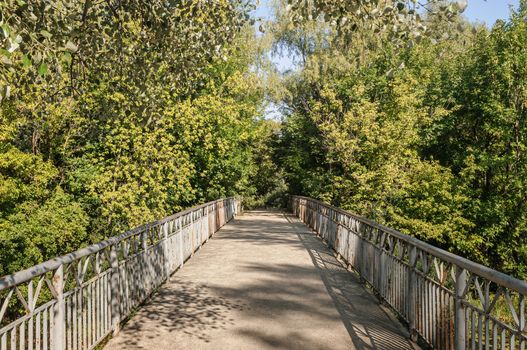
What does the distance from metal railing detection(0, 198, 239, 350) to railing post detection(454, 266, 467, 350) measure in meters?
3.66

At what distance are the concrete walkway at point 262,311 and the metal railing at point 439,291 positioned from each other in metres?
Result: 0.44

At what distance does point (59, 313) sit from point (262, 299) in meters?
4.20

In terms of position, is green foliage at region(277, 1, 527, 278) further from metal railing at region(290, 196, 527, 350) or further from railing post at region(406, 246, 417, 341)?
railing post at region(406, 246, 417, 341)

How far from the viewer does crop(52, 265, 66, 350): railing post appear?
4461mm

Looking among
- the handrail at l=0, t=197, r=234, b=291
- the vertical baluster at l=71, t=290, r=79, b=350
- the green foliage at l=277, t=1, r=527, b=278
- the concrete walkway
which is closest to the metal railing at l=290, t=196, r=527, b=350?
the concrete walkway

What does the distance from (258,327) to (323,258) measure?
20.7 feet

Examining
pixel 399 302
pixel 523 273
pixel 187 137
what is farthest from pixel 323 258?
pixel 523 273

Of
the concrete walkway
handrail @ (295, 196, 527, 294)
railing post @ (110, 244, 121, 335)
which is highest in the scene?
handrail @ (295, 196, 527, 294)

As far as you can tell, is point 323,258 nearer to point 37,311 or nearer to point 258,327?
point 258,327

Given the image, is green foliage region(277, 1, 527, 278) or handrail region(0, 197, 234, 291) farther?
green foliage region(277, 1, 527, 278)

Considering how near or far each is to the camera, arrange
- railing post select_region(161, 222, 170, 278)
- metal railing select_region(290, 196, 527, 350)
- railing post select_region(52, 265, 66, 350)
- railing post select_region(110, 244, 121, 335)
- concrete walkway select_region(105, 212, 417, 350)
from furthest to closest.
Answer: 1. railing post select_region(161, 222, 170, 278)
2. railing post select_region(110, 244, 121, 335)
3. concrete walkway select_region(105, 212, 417, 350)
4. railing post select_region(52, 265, 66, 350)
5. metal railing select_region(290, 196, 527, 350)

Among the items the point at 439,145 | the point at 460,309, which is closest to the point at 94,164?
the point at 460,309

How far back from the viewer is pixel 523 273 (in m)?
24.7

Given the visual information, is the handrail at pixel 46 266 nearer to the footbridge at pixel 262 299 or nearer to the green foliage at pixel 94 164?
the footbridge at pixel 262 299
